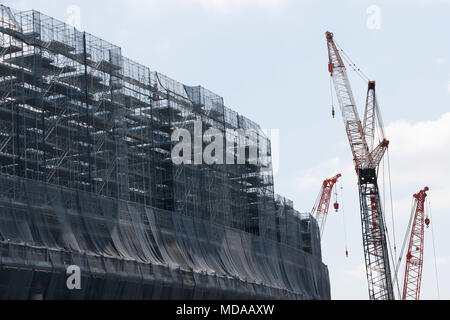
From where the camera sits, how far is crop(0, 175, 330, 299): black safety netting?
229 feet

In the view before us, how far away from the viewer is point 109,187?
A: 8606cm

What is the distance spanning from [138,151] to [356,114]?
177ft

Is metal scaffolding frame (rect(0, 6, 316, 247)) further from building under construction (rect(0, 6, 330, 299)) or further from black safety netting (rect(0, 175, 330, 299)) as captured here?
black safety netting (rect(0, 175, 330, 299))

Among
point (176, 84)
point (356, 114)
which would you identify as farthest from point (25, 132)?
point (356, 114)

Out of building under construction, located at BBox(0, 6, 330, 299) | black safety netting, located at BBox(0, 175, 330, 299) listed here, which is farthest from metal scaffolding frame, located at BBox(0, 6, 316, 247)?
black safety netting, located at BBox(0, 175, 330, 299)

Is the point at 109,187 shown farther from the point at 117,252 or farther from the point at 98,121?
the point at 117,252

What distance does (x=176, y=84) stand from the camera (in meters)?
101

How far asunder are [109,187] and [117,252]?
27.3 ft

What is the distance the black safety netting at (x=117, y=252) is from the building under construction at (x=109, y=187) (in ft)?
0.37

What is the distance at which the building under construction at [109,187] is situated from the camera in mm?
72625

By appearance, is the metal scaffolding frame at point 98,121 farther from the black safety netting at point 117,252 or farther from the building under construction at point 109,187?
the black safety netting at point 117,252

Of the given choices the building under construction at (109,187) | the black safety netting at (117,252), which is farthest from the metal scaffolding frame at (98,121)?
the black safety netting at (117,252)
